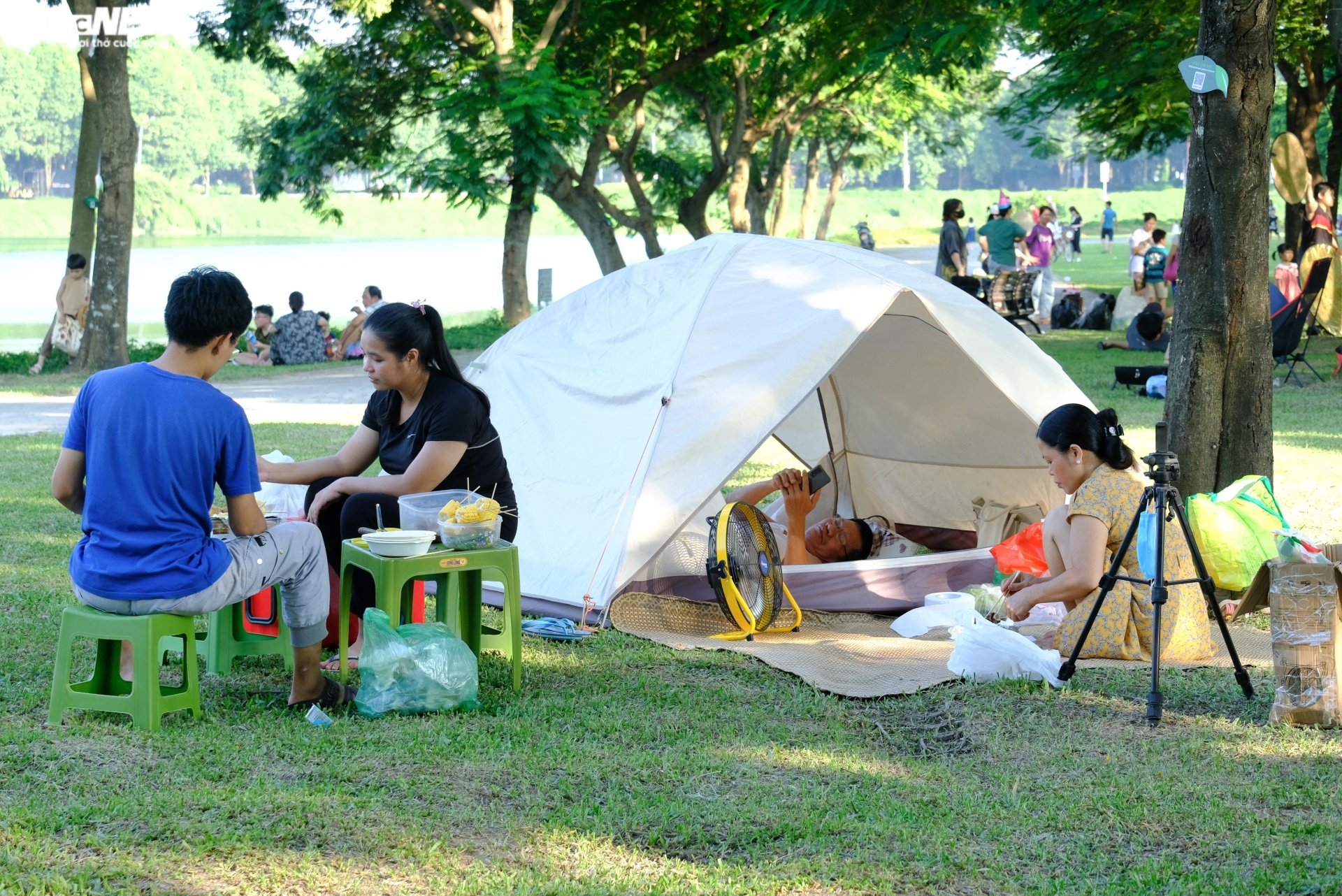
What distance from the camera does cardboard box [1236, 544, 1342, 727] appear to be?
395 cm

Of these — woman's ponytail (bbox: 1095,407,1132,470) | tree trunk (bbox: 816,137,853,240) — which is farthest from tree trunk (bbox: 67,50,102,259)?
tree trunk (bbox: 816,137,853,240)

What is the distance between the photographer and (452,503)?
4.26 metres

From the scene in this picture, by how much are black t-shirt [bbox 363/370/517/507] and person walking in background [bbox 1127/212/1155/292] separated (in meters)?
14.5

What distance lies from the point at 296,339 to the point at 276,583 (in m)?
13.0

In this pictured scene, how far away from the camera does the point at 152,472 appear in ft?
12.2

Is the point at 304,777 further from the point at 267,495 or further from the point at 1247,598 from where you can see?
the point at 1247,598

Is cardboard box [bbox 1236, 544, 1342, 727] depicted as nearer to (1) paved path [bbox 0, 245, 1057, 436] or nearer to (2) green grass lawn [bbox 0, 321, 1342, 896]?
(2) green grass lawn [bbox 0, 321, 1342, 896]

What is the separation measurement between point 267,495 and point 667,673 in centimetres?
203

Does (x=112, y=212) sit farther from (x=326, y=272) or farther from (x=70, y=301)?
(x=326, y=272)

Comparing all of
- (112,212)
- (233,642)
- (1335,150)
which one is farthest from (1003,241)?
(233,642)

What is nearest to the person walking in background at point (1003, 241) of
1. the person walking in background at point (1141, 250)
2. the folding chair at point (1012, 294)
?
the folding chair at point (1012, 294)

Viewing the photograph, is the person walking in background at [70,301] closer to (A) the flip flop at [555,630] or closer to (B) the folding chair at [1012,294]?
(B) the folding chair at [1012,294]

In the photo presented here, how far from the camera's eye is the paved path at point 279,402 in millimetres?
11461

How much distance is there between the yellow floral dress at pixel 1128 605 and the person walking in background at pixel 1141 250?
1368 centimetres
